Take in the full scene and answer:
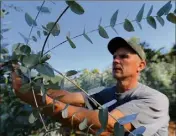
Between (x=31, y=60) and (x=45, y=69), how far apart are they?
0.13ft

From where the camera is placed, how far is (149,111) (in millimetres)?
1940

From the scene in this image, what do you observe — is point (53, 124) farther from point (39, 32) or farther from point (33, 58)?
point (33, 58)

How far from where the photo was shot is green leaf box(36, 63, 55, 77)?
32.7 inches

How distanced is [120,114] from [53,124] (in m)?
0.34

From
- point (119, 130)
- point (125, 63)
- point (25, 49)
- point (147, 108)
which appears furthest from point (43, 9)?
point (125, 63)

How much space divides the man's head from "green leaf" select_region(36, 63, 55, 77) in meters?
1.45

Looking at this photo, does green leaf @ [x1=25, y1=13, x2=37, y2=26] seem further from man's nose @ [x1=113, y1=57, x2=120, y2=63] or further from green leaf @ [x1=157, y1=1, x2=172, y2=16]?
man's nose @ [x1=113, y1=57, x2=120, y2=63]

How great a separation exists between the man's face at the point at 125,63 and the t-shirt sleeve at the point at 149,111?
0.34 m

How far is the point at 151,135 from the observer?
1.91 meters

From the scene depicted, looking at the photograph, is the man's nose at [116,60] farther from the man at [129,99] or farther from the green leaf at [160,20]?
the green leaf at [160,20]

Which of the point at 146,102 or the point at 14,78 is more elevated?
the point at 14,78

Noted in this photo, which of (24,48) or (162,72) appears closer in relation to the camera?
(24,48)

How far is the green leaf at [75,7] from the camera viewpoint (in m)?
0.79

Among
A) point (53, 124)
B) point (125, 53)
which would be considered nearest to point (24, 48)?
point (53, 124)
